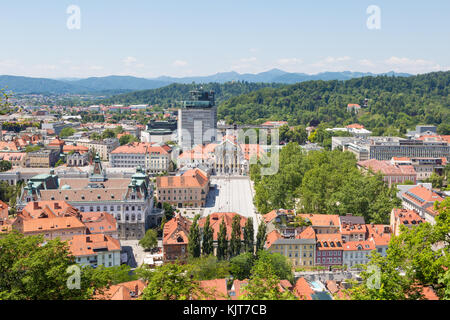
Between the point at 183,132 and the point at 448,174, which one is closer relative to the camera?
the point at 448,174

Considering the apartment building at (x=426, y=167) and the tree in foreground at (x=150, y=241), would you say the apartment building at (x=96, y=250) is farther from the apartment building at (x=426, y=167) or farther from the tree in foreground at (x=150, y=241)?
the apartment building at (x=426, y=167)

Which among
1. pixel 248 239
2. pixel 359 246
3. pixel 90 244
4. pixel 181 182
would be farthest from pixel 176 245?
pixel 181 182

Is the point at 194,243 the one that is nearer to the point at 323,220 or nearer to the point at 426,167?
the point at 323,220

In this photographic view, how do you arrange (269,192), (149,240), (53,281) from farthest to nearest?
(269,192), (149,240), (53,281)

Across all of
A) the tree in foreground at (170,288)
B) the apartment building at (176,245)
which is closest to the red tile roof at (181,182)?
the apartment building at (176,245)

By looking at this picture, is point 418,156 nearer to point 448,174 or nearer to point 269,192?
point 448,174

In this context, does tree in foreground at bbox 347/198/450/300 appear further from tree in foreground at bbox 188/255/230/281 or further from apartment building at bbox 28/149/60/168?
apartment building at bbox 28/149/60/168

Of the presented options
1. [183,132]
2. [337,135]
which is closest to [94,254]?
[183,132]
